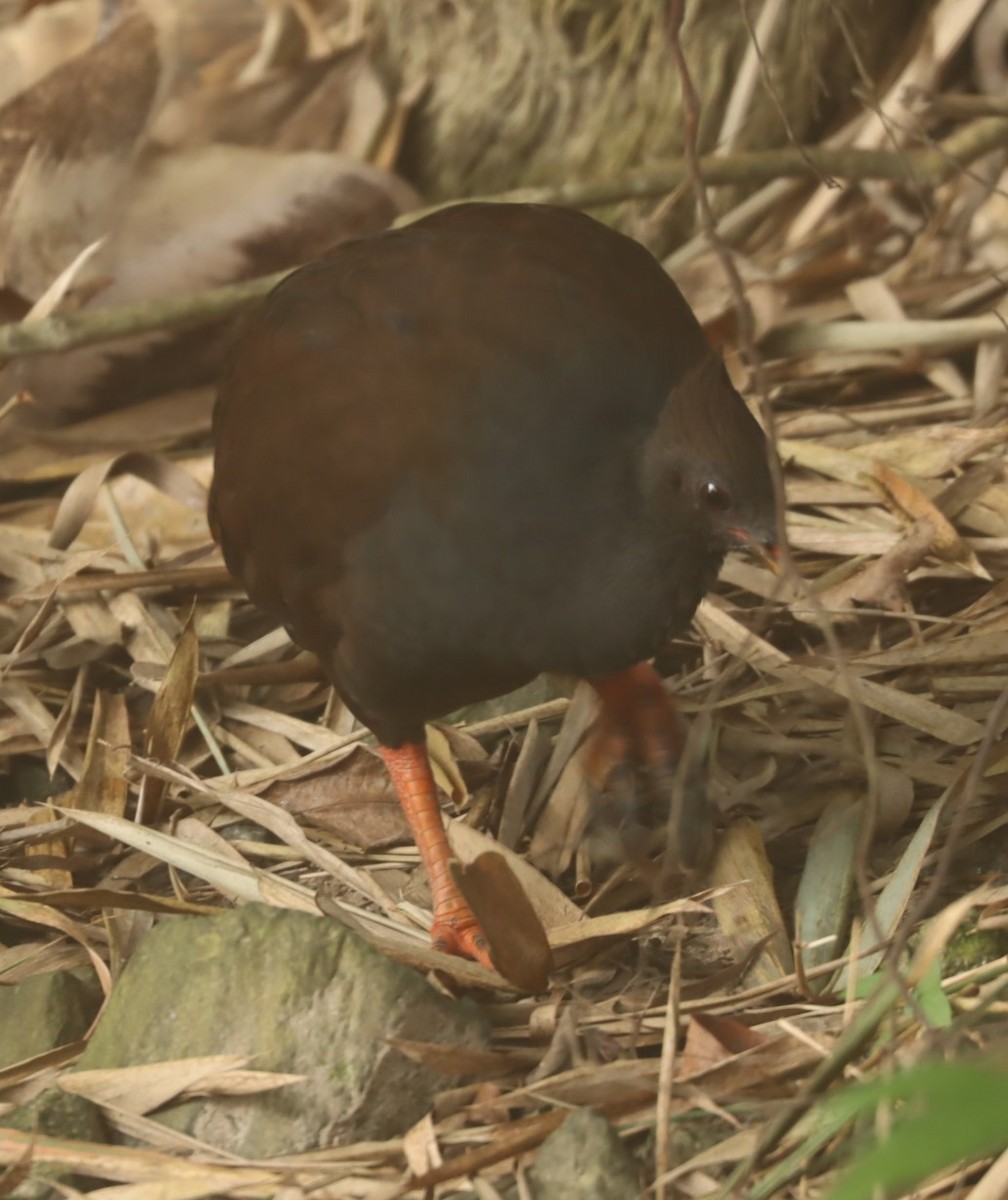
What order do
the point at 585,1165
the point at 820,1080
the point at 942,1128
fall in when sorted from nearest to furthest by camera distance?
1. the point at 942,1128
2. the point at 820,1080
3. the point at 585,1165

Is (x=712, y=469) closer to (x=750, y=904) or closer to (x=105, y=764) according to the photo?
(x=750, y=904)

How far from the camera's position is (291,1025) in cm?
196

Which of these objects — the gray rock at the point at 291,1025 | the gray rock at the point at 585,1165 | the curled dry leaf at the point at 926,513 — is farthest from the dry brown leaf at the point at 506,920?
the curled dry leaf at the point at 926,513

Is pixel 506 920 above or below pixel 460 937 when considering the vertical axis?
above

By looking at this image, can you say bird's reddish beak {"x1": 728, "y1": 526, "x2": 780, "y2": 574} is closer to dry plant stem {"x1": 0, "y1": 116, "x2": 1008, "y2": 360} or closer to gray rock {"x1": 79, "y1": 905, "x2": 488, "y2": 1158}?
gray rock {"x1": 79, "y1": 905, "x2": 488, "y2": 1158}

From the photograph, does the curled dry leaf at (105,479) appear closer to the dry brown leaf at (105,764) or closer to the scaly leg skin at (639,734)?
the dry brown leaf at (105,764)

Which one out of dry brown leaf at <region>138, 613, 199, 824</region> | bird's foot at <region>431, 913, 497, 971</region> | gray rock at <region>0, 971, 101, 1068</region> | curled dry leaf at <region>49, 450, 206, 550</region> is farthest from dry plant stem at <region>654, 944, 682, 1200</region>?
curled dry leaf at <region>49, 450, 206, 550</region>

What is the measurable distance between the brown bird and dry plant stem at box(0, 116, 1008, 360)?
1.04m

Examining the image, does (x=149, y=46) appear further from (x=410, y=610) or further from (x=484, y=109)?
(x=410, y=610)

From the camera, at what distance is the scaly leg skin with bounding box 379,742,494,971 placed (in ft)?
7.98

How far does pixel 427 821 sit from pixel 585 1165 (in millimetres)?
842

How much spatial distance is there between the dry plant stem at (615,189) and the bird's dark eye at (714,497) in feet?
4.92

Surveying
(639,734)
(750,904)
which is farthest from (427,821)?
(750,904)

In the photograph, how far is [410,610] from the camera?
2105mm
